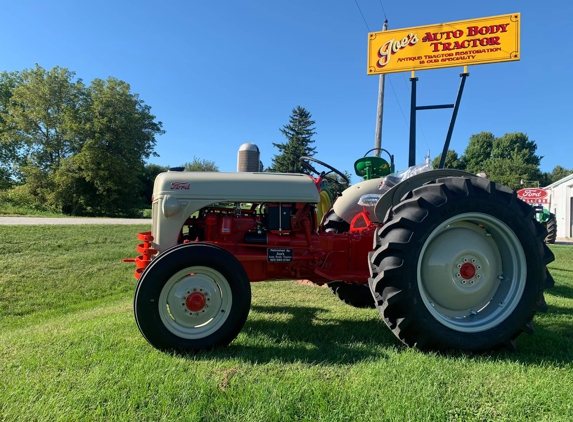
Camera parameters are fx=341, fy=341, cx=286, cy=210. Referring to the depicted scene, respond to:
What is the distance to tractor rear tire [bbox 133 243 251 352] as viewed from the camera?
2307 mm

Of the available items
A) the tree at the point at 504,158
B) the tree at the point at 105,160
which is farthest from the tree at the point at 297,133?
the tree at the point at 504,158

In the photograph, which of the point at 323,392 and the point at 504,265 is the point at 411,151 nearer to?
the point at 504,265

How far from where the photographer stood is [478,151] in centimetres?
5000

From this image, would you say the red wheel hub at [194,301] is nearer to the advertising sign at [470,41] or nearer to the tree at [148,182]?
the advertising sign at [470,41]

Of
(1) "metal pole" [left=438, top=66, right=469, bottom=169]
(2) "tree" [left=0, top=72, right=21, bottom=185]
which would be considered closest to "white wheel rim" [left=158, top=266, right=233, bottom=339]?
(1) "metal pole" [left=438, top=66, right=469, bottom=169]

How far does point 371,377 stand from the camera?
1.96 m

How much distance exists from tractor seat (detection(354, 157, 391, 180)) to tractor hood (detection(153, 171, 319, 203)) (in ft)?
6.13

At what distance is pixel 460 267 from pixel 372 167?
2322 millimetres

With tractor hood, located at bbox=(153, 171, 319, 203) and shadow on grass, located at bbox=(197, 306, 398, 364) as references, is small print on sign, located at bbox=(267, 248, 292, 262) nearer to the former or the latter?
tractor hood, located at bbox=(153, 171, 319, 203)

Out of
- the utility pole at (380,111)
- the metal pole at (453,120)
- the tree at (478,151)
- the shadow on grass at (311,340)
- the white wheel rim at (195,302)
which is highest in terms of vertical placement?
the tree at (478,151)

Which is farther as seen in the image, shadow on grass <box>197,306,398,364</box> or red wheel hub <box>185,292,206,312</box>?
red wheel hub <box>185,292,206,312</box>

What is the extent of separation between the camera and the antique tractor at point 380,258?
235 centimetres

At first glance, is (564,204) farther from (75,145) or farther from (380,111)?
(75,145)

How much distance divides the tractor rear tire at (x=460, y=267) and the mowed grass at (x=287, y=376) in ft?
0.60
